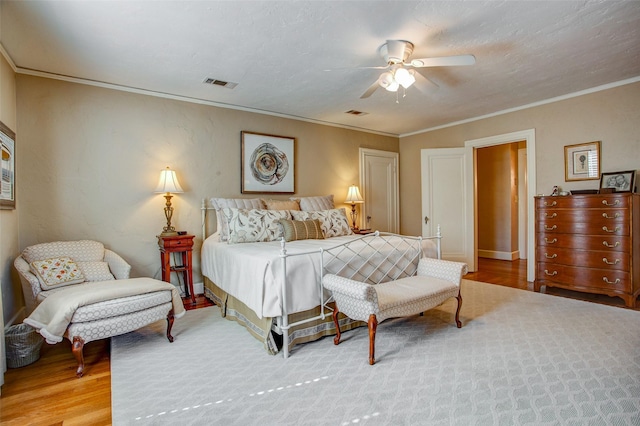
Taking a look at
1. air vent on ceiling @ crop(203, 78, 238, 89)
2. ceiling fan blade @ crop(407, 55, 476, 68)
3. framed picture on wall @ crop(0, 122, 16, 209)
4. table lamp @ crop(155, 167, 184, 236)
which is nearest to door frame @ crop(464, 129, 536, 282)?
ceiling fan blade @ crop(407, 55, 476, 68)

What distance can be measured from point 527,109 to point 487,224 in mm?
3026

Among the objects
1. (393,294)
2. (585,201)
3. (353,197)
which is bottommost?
(393,294)

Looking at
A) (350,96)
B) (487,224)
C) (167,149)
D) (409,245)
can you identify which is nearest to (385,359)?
(409,245)

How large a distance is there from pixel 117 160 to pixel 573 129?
5.77m

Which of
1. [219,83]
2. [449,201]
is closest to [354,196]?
[449,201]

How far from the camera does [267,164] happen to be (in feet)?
16.0

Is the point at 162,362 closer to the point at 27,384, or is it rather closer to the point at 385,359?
the point at 27,384

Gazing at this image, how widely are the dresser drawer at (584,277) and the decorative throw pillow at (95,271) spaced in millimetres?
5007

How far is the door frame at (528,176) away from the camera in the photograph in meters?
4.75

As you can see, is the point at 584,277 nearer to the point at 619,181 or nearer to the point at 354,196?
the point at 619,181

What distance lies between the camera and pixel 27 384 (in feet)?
7.20

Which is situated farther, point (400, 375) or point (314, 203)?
point (314, 203)

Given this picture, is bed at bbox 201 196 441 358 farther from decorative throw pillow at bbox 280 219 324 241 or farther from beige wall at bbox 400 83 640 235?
beige wall at bbox 400 83 640 235

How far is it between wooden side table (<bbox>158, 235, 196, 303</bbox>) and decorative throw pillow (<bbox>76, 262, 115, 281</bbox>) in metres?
0.60
